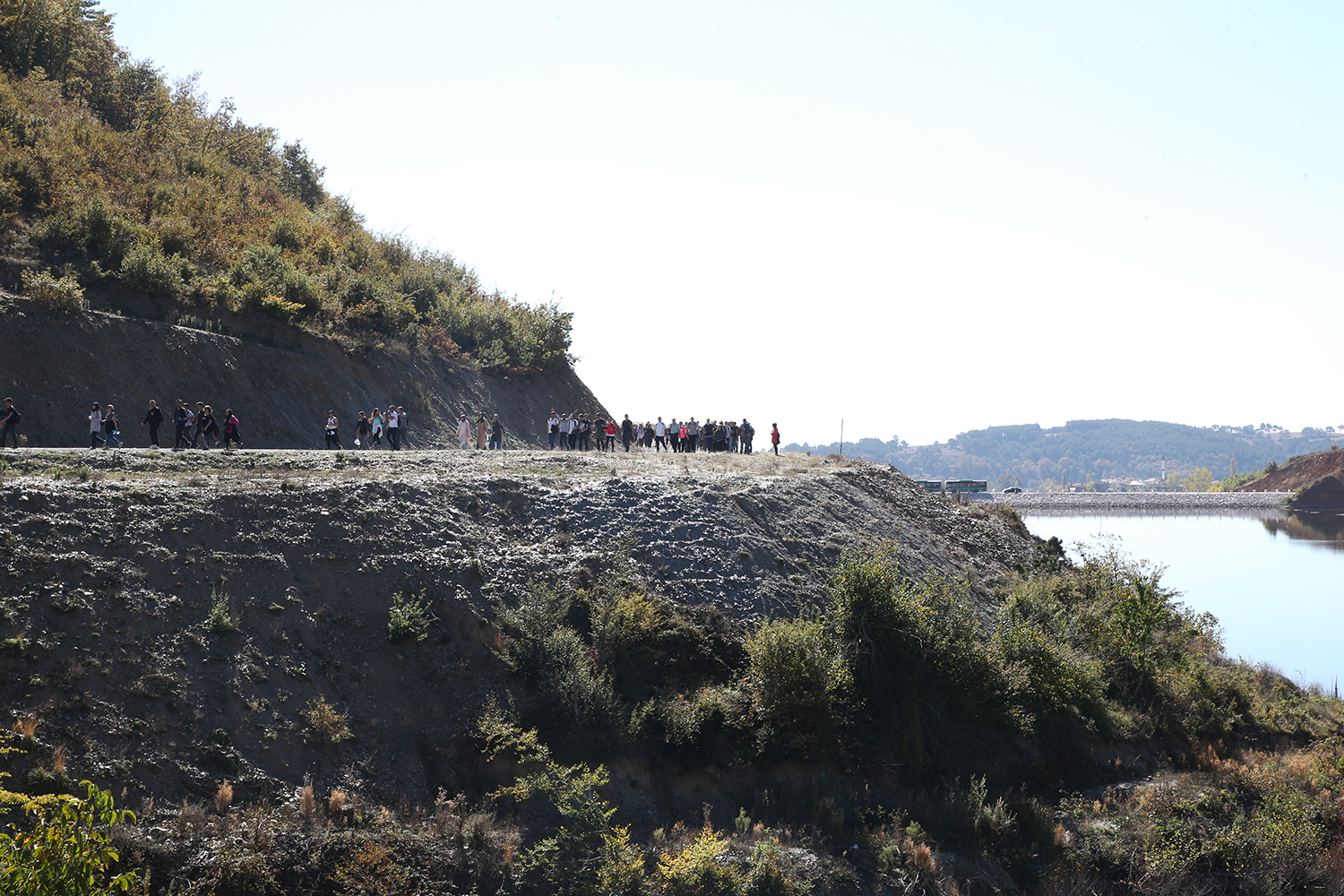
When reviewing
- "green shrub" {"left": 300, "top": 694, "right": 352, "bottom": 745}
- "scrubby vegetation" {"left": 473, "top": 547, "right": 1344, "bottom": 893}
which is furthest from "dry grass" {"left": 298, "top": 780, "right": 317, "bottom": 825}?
"scrubby vegetation" {"left": 473, "top": 547, "right": 1344, "bottom": 893}

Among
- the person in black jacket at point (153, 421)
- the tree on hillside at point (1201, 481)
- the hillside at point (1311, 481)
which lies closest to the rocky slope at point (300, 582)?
the person in black jacket at point (153, 421)

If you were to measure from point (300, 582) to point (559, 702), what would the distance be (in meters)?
5.96

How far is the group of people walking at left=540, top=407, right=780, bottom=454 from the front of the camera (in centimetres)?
3912

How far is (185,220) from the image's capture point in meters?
35.0

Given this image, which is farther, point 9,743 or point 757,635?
point 757,635

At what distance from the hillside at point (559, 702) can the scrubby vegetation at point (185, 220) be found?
13.9 meters

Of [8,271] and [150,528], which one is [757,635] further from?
[8,271]

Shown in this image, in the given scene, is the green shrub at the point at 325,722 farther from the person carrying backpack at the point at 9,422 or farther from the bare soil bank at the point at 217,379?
the bare soil bank at the point at 217,379

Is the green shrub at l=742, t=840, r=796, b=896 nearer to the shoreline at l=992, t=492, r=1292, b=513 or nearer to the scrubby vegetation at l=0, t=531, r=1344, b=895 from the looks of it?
the scrubby vegetation at l=0, t=531, r=1344, b=895

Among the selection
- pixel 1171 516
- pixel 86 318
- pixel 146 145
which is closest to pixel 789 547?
pixel 86 318

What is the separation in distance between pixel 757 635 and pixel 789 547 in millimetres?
6585

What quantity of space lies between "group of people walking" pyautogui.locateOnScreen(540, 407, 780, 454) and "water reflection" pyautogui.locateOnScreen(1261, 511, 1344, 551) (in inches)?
2783

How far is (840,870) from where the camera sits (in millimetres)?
16266

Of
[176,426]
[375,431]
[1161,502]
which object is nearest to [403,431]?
[375,431]
